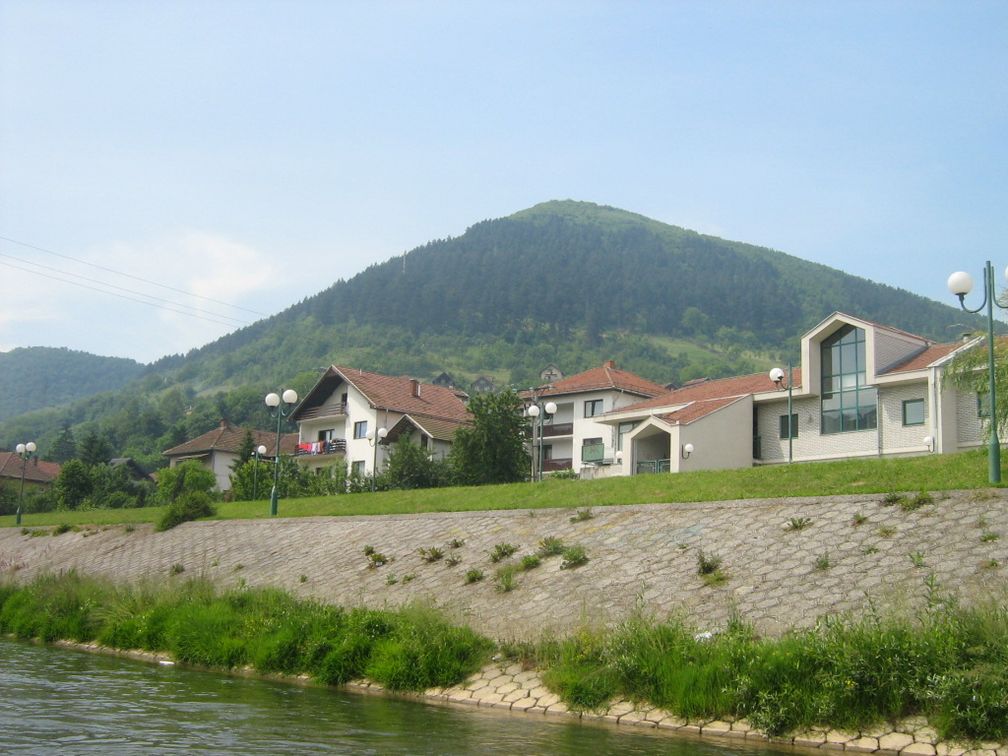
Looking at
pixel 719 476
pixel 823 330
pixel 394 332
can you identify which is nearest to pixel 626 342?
pixel 394 332

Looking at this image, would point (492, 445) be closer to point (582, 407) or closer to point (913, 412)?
point (913, 412)

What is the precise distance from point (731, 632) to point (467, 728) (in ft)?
13.8

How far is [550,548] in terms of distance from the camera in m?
22.4

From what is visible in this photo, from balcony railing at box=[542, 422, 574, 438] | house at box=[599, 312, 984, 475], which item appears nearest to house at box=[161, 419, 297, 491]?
balcony railing at box=[542, 422, 574, 438]

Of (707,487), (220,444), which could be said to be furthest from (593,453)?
(220,444)

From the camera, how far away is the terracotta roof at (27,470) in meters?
99.3

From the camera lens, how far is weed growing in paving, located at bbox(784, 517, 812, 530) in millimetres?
20000

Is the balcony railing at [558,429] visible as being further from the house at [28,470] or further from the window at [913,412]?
the house at [28,470]

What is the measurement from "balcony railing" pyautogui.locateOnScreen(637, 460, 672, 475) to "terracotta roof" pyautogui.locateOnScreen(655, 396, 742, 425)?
7.17 ft

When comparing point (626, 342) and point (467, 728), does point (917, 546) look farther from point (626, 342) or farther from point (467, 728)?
point (626, 342)

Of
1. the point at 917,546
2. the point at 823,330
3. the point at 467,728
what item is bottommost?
the point at 467,728

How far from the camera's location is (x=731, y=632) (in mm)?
15469

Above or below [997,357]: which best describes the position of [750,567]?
below

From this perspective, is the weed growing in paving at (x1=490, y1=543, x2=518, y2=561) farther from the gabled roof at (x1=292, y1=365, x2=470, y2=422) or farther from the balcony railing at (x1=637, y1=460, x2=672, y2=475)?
the gabled roof at (x1=292, y1=365, x2=470, y2=422)
